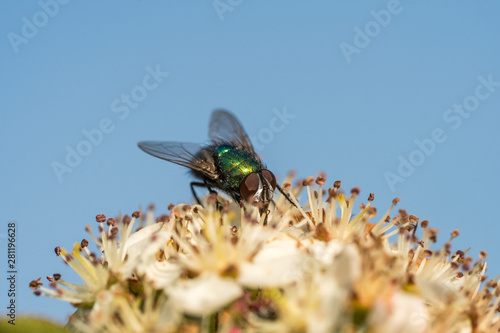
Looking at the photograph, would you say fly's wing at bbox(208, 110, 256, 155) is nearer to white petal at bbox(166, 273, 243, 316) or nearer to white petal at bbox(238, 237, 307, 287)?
white petal at bbox(238, 237, 307, 287)

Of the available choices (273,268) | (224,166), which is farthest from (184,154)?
(273,268)

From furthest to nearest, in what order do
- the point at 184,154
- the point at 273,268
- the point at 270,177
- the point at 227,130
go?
the point at 227,130
the point at 184,154
the point at 270,177
the point at 273,268

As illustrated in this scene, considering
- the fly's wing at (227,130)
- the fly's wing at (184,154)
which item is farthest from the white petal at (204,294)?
the fly's wing at (227,130)

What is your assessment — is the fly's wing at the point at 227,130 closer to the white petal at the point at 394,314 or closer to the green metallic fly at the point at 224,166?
the green metallic fly at the point at 224,166

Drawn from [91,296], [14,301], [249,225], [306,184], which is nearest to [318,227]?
[306,184]

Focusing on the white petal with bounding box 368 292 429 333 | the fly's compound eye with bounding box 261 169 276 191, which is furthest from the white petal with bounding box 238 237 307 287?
the fly's compound eye with bounding box 261 169 276 191

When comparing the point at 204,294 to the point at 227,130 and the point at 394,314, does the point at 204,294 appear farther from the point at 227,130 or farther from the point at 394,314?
the point at 227,130
